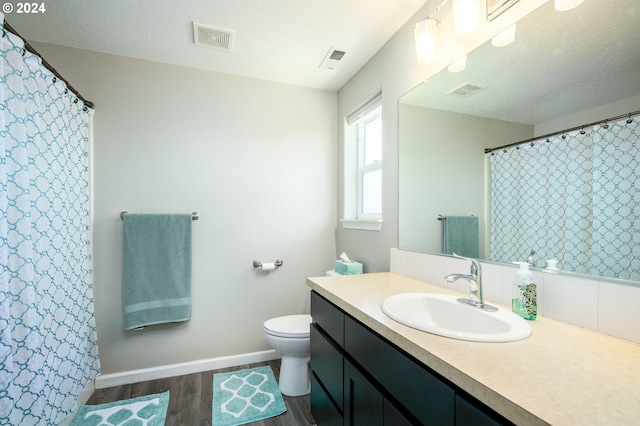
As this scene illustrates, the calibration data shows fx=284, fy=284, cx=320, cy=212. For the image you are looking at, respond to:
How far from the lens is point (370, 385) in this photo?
94 cm

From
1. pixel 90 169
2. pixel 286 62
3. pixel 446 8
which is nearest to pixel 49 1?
pixel 90 169

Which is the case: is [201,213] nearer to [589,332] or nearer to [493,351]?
[493,351]

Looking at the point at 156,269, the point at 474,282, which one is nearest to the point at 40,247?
the point at 156,269

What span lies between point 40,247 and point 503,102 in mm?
2148

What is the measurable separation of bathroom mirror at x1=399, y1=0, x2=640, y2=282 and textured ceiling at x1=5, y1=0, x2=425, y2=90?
21.3 inches

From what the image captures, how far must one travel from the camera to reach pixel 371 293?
128 cm

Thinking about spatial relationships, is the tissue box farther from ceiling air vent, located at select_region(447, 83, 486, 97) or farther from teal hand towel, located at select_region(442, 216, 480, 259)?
ceiling air vent, located at select_region(447, 83, 486, 97)

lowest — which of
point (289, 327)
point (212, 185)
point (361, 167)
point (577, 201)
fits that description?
point (289, 327)

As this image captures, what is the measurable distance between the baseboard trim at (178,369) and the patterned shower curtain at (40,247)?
228mm

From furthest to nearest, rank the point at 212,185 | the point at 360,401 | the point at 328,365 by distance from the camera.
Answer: the point at 212,185 < the point at 328,365 < the point at 360,401

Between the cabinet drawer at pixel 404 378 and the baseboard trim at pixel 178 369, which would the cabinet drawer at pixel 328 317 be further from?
the baseboard trim at pixel 178 369

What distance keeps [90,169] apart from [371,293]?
2.01m

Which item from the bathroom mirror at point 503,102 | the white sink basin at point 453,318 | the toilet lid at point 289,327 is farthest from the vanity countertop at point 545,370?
the toilet lid at point 289,327

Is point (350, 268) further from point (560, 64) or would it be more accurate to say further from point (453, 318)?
point (560, 64)
